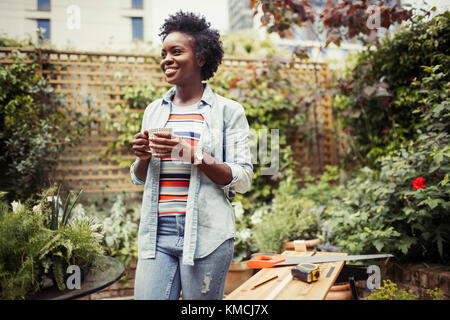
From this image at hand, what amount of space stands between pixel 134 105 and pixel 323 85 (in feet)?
8.24

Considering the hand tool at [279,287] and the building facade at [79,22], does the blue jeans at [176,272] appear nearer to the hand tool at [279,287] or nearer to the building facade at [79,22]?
the hand tool at [279,287]

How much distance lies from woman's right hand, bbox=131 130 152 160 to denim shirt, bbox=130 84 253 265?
0.05 m

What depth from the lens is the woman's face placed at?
1228mm

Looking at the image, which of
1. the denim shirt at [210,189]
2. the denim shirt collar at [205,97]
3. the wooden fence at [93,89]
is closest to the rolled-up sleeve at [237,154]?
the denim shirt at [210,189]

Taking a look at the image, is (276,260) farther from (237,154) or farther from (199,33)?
(199,33)

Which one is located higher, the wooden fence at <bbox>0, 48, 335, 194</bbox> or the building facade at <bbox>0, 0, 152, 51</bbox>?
the building facade at <bbox>0, 0, 152, 51</bbox>

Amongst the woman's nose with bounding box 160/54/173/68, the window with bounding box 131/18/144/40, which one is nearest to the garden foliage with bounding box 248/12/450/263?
the woman's nose with bounding box 160/54/173/68

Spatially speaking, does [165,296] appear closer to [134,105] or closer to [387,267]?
[387,267]

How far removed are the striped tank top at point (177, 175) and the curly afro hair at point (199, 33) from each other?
257mm

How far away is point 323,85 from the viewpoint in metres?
4.45

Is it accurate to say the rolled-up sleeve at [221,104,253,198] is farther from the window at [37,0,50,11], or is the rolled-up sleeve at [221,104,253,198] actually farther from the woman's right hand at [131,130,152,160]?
the window at [37,0,50,11]

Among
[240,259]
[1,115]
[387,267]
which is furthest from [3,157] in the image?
[387,267]

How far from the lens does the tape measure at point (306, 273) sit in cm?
127
